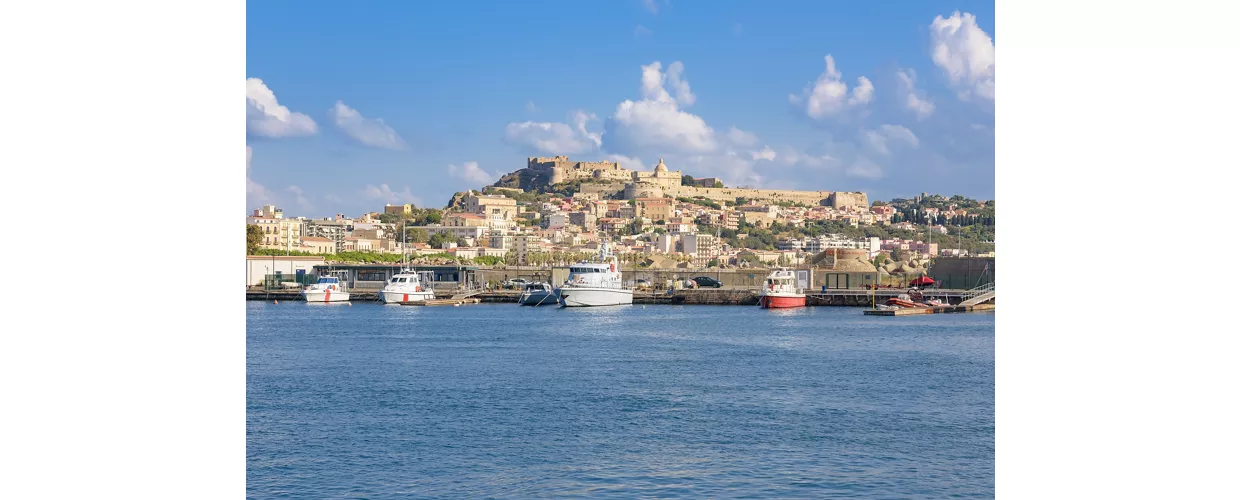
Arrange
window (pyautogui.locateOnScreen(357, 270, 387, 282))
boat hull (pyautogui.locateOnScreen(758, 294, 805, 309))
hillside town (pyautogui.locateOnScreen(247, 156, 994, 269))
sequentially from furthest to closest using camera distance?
hillside town (pyautogui.locateOnScreen(247, 156, 994, 269))
window (pyautogui.locateOnScreen(357, 270, 387, 282))
boat hull (pyautogui.locateOnScreen(758, 294, 805, 309))

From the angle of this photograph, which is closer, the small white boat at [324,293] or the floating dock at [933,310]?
the floating dock at [933,310]

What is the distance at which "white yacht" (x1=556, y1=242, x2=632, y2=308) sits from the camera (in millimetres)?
23000

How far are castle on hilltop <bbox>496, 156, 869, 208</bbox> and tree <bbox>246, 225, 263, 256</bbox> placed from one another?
32.4 meters

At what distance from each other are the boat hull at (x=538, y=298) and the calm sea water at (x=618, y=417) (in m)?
11.5

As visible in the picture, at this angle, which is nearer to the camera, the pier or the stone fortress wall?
the pier

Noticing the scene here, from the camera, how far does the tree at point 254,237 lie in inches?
1259

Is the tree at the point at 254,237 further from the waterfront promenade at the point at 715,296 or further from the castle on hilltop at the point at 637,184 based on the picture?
the castle on hilltop at the point at 637,184

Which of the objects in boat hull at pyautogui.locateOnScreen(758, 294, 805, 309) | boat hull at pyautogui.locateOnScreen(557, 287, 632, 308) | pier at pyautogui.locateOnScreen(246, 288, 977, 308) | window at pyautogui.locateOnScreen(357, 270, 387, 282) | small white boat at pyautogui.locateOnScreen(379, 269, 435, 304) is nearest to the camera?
boat hull at pyautogui.locateOnScreen(758, 294, 805, 309)

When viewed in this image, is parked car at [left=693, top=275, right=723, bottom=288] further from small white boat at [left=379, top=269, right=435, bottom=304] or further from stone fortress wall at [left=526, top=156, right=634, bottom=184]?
stone fortress wall at [left=526, top=156, right=634, bottom=184]

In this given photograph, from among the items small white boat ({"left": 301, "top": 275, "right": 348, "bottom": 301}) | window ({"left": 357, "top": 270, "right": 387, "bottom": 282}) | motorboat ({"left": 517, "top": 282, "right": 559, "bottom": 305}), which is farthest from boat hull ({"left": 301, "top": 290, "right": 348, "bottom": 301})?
window ({"left": 357, "top": 270, "right": 387, "bottom": 282})

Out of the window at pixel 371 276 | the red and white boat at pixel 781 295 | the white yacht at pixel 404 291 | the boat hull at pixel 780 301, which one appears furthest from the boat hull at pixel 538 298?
the window at pixel 371 276
